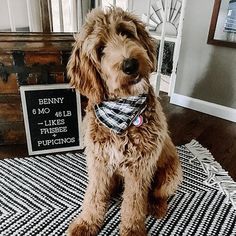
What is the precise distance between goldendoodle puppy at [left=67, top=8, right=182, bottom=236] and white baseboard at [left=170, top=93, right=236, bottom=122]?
1.14 m

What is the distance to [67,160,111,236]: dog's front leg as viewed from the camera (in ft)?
3.76

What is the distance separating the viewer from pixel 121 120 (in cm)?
102

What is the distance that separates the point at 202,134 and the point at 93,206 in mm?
1128

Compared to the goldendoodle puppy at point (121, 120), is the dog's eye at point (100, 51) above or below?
above

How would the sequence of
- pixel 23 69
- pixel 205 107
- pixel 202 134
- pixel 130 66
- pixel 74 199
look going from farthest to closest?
pixel 205 107, pixel 202 134, pixel 23 69, pixel 74 199, pixel 130 66

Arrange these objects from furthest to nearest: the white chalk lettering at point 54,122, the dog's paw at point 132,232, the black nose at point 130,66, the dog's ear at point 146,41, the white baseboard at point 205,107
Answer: the white baseboard at point 205,107 < the white chalk lettering at point 54,122 < the dog's paw at point 132,232 < the dog's ear at point 146,41 < the black nose at point 130,66

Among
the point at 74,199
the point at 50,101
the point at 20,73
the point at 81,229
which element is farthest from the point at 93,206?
the point at 20,73

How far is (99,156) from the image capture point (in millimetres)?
1077

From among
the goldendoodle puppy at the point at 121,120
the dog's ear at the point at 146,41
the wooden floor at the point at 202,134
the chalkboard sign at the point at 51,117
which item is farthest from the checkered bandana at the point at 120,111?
the wooden floor at the point at 202,134

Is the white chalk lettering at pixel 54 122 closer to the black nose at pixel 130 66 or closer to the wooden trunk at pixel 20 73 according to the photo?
the wooden trunk at pixel 20 73

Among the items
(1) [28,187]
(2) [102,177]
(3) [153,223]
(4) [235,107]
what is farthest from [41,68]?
(4) [235,107]

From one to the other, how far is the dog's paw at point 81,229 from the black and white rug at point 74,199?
0.17 ft

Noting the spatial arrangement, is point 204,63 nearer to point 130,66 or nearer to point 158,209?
point 158,209

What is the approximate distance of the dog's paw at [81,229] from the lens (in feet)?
3.77
